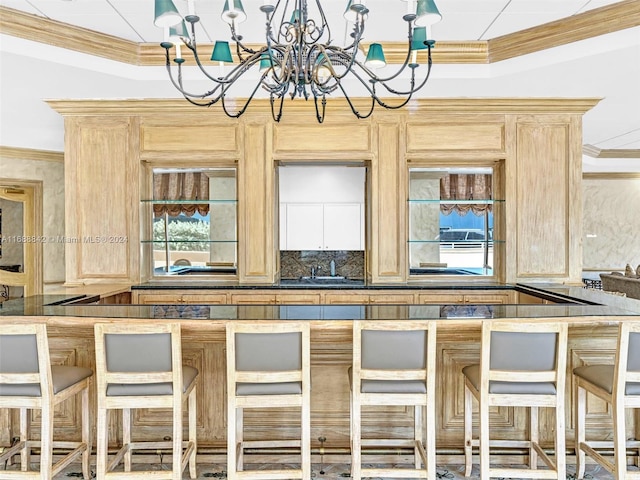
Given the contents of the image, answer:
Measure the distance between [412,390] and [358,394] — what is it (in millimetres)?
262

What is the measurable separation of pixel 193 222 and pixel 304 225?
4.12 feet

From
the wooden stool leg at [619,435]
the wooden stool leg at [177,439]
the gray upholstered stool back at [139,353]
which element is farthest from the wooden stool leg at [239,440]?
the wooden stool leg at [619,435]

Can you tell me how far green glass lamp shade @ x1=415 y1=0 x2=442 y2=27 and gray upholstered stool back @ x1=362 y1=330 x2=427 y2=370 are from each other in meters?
1.38

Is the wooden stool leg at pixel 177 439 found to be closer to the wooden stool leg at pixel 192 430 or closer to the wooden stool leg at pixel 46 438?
the wooden stool leg at pixel 192 430

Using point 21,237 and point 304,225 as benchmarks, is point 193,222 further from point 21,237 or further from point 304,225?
point 21,237

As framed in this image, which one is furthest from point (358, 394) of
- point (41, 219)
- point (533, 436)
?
point (41, 219)

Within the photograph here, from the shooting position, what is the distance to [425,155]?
4.18 m

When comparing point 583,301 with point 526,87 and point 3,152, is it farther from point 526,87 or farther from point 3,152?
point 3,152

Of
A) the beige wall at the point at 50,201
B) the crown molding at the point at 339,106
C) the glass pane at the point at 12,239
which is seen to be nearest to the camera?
the crown molding at the point at 339,106

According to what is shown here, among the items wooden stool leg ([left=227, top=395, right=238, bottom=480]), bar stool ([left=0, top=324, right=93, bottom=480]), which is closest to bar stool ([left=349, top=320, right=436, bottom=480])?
wooden stool leg ([left=227, top=395, right=238, bottom=480])

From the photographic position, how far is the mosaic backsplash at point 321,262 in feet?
17.3

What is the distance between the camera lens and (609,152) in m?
8.21

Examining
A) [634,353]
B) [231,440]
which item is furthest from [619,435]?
[231,440]

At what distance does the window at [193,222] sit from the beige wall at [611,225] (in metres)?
8.32
